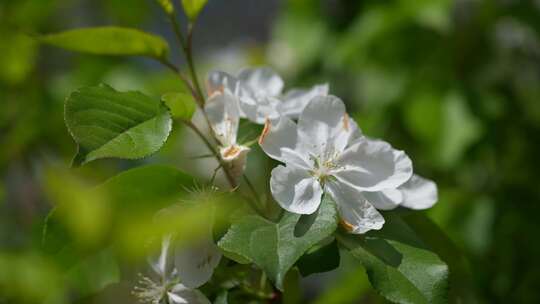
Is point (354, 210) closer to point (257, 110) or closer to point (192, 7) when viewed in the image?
point (257, 110)

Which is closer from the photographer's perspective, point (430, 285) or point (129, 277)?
point (430, 285)

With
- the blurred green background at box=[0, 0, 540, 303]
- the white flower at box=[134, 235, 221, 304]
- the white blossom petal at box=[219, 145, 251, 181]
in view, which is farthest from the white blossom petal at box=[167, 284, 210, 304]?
the blurred green background at box=[0, 0, 540, 303]

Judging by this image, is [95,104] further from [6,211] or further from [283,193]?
[6,211]

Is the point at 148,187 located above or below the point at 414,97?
above

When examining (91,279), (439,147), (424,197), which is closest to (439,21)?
(439,147)

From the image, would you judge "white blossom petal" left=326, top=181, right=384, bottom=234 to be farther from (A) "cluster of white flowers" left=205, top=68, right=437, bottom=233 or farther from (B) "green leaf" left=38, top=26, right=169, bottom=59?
(B) "green leaf" left=38, top=26, right=169, bottom=59

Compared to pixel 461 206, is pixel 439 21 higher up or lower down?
higher up

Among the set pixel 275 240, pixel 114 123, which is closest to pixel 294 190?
pixel 275 240
